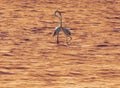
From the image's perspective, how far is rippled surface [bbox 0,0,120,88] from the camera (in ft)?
33.4

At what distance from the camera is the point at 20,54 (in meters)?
12.6

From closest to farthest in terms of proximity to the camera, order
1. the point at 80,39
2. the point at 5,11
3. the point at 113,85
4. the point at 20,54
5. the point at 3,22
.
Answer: the point at 113,85, the point at 20,54, the point at 80,39, the point at 3,22, the point at 5,11

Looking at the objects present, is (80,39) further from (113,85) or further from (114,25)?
(113,85)

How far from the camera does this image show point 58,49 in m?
13.5

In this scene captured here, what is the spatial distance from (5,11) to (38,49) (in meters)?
7.94

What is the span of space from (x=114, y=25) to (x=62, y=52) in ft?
17.4

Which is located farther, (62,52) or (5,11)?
(5,11)

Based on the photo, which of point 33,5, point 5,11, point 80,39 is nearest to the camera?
point 80,39

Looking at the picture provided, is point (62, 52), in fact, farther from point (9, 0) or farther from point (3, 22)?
point (9, 0)

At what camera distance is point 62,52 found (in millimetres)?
13102

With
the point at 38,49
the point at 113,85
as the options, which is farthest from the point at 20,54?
the point at 113,85

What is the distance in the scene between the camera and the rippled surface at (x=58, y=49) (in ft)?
33.4

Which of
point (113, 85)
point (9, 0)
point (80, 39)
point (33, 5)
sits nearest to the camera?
point (113, 85)

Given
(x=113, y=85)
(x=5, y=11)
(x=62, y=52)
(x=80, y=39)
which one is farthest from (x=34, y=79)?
(x=5, y=11)
